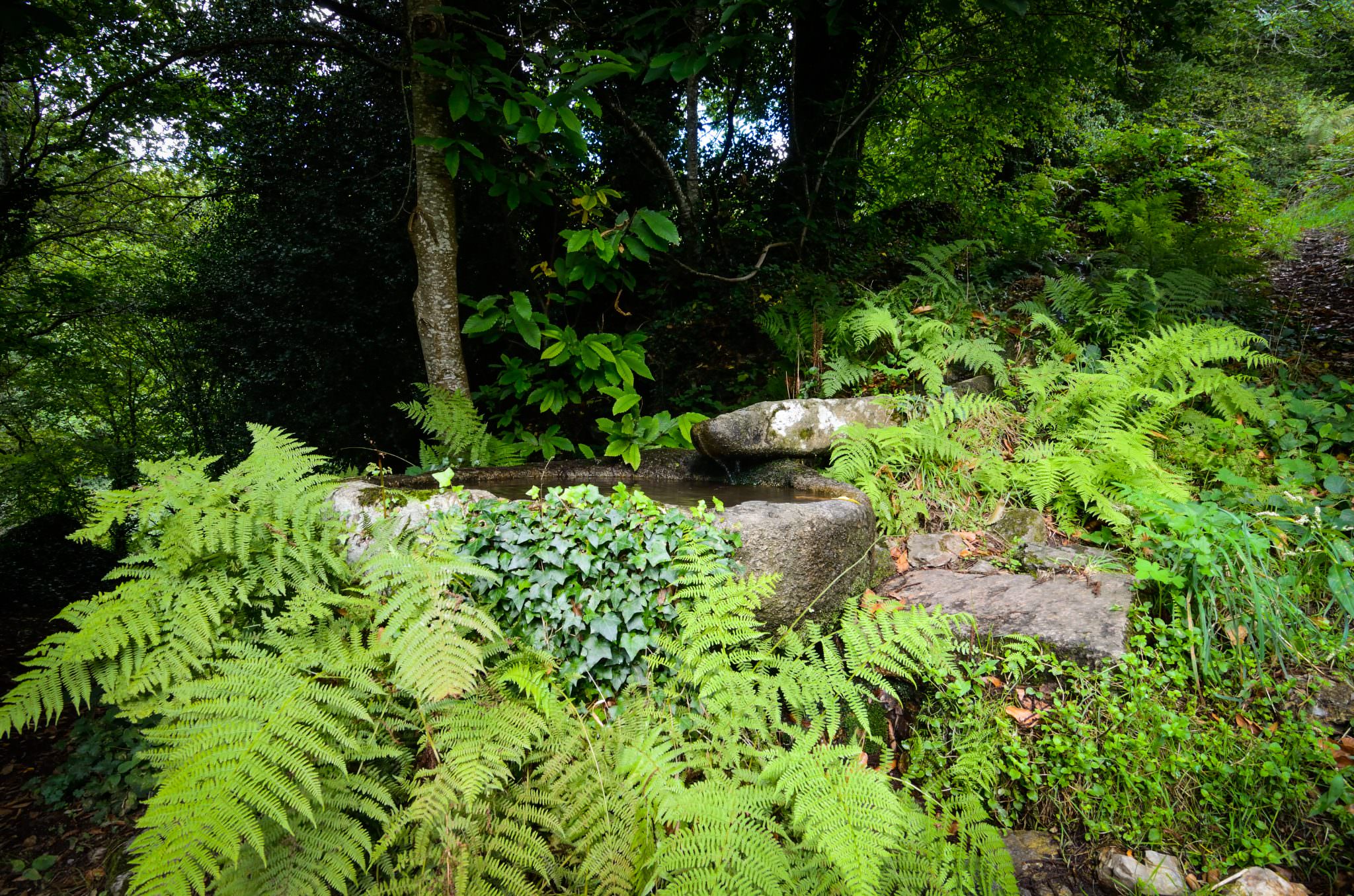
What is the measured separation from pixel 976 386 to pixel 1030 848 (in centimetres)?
326

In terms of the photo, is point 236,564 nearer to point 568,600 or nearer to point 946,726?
point 568,600

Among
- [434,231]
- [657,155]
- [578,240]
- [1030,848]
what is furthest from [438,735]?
[657,155]

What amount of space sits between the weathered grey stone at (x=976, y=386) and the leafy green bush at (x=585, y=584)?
116 inches

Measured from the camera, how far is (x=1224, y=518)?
9.04ft

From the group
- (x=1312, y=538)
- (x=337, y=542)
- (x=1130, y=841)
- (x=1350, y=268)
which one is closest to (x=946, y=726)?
(x=1130, y=841)

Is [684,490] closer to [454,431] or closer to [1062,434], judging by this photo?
[454,431]

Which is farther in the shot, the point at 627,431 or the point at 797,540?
the point at 627,431

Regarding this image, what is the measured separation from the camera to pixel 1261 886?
1.87m

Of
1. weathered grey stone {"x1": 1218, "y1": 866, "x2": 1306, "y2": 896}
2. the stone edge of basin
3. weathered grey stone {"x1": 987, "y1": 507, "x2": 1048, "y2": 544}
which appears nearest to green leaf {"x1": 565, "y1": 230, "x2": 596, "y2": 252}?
the stone edge of basin

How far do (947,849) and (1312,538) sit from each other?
2.47 metres

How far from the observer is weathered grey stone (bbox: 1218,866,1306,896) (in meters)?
1.86

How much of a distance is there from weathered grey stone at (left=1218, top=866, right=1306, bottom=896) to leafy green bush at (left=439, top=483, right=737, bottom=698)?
1951 mm

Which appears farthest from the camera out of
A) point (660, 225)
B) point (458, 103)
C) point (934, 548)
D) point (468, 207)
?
point (468, 207)

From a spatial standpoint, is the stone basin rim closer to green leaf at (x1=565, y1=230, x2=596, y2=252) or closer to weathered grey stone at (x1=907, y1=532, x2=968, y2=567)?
weathered grey stone at (x1=907, y1=532, x2=968, y2=567)
